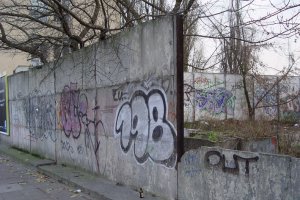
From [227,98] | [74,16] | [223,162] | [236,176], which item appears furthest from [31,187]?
[227,98]

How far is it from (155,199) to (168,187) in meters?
0.31

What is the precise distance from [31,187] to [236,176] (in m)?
5.51

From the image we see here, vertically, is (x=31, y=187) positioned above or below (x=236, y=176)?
below

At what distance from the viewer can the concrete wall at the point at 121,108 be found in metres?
7.62

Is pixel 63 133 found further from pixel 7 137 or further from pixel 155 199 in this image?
pixel 7 137

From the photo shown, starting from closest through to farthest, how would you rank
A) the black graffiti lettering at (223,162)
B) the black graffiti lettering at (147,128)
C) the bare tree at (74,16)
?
the black graffiti lettering at (223,162)
the black graffiti lettering at (147,128)
the bare tree at (74,16)

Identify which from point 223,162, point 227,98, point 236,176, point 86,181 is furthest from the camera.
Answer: point 227,98

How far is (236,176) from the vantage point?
6098 mm

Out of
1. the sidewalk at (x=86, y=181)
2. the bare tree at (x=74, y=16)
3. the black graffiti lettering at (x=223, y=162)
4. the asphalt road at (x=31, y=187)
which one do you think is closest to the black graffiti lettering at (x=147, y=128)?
the sidewalk at (x=86, y=181)

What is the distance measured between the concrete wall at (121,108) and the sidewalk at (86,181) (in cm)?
19

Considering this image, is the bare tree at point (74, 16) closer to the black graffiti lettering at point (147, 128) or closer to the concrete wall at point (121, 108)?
the concrete wall at point (121, 108)

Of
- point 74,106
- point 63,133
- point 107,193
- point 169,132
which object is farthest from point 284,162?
Result: point 63,133

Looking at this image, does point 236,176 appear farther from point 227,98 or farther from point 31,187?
point 227,98

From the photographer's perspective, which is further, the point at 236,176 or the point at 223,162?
the point at 223,162
